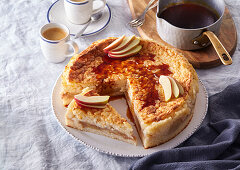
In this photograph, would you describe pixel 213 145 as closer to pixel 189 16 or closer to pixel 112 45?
pixel 112 45

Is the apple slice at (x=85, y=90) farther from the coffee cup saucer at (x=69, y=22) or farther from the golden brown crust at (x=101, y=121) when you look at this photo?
the coffee cup saucer at (x=69, y=22)

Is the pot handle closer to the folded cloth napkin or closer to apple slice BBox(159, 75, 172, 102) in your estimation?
the folded cloth napkin

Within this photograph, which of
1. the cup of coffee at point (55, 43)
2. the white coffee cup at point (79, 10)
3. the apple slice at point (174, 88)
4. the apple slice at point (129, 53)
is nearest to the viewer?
the apple slice at point (174, 88)

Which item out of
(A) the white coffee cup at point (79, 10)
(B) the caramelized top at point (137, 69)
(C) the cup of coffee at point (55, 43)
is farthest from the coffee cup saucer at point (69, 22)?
(B) the caramelized top at point (137, 69)

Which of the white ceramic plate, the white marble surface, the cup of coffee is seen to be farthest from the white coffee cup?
A: the white ceramic plate

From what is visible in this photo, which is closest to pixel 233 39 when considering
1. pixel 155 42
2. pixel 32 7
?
pixel 155 42

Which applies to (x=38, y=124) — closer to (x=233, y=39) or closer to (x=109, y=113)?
(x=109, y=113)
